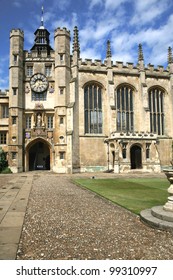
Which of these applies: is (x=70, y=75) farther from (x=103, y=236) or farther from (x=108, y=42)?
(x=103, y=236)

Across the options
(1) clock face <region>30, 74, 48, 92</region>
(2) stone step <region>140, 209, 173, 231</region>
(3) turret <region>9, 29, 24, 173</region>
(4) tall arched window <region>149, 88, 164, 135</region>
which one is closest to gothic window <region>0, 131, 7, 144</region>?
(3) turret <region>9, 29, 24, 173</region>

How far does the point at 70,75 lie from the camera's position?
97.8ft

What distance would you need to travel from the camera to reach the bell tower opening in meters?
32.2

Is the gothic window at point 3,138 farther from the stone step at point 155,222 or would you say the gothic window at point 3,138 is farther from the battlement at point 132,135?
the stone step at point 155,222

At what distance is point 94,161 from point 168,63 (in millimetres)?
18256

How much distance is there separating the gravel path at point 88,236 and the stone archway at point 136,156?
72.8ft

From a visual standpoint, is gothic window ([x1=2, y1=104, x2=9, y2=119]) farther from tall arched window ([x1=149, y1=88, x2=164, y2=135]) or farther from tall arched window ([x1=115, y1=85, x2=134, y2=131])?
tall arched window ([x1=149, y1=88, x2=164, y2=135])

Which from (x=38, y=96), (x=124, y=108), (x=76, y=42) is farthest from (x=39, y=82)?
(x=124, y=108)

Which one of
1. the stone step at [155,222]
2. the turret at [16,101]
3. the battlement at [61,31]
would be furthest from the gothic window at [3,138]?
the stone step at [155,222]

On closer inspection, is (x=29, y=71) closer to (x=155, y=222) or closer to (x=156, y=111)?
(x=156, y=111)

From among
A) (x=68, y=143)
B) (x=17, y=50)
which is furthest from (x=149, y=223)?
(x=17, y=50)

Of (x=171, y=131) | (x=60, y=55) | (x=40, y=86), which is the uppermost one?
(x=60, y=55)

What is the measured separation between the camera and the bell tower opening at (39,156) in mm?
32247

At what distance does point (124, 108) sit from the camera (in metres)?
31.6
